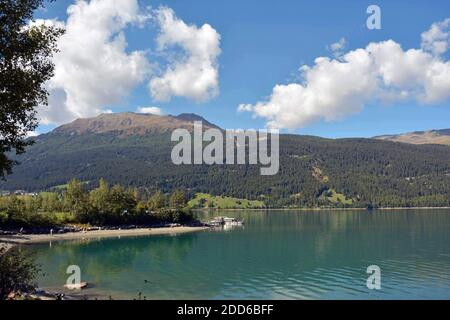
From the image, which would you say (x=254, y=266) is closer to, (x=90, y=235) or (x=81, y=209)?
(x=90, y=235)

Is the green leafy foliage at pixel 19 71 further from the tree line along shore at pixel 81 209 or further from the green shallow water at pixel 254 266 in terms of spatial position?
the tree line along shore at pixel 81 209

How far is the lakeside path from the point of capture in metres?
131

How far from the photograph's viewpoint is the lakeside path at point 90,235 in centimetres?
13112

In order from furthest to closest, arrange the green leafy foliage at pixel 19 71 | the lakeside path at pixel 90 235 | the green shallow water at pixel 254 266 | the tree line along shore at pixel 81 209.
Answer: the tree line along shore at pixel 81 209
the lakeside path at pixel 90 235
the green shallow water at pixel 254 266
the green leafy foliage at pixel 19 71

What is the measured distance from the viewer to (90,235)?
516 ft

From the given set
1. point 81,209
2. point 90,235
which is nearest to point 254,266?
point 90,235

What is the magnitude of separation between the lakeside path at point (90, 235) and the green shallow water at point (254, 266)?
694 cm

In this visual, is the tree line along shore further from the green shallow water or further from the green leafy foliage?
the green leafy foliage

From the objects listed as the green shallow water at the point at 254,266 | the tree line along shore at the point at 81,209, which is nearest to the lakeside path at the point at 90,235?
the green shallow water at the point at 254,266

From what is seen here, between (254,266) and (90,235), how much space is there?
79.0 meters

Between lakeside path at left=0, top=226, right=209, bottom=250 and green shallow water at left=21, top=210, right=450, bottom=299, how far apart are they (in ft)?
22.8
